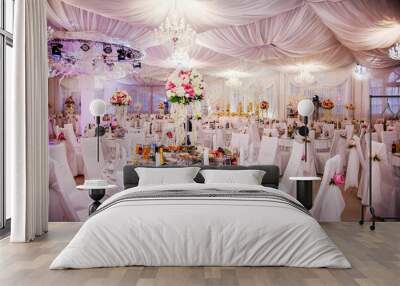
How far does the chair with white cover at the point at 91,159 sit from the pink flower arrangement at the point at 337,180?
10.7 ft

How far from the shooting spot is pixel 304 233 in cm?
500

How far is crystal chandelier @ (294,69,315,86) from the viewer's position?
7.80 m

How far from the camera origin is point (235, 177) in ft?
23.6

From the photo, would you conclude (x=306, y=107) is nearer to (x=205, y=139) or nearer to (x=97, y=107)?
(x=205, y=139)

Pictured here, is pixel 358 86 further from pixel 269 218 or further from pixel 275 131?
pixel 269 218

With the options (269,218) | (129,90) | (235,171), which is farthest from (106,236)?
(129,90)

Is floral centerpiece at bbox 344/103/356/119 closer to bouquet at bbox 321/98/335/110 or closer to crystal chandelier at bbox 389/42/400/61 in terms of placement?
bouquet at bbox 321/98/335/110

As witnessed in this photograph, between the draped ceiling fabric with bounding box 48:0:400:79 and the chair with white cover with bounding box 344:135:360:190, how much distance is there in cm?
115

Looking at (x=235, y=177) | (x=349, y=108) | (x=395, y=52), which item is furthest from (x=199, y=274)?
(x=395, y=52)

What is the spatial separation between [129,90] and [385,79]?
11.9 feet

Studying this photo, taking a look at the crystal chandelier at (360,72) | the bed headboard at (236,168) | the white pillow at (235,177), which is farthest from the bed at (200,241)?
the crystal chandelier at (360,72)

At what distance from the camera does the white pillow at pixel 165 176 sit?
7176 millimetres

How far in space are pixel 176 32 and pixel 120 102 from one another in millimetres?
1274

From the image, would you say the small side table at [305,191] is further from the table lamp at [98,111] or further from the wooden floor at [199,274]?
the table lamp at [98,111]
